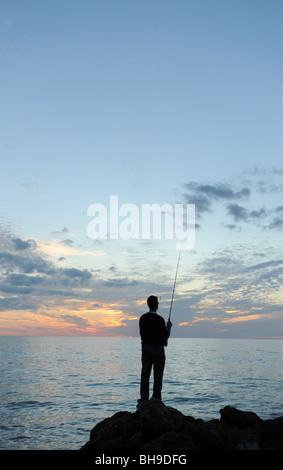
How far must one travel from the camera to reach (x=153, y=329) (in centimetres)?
796

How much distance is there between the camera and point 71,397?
797 inches

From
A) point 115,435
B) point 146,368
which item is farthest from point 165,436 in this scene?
point 146,368

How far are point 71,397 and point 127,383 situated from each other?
726 centimetres

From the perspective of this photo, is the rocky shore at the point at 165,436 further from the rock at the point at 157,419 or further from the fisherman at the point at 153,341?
the fisherman at the point at 153,341

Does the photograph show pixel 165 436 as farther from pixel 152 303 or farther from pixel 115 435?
pixel 152 303

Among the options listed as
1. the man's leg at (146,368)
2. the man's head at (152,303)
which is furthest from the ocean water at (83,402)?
the man's head at (152,303)

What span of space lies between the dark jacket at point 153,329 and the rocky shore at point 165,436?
1205 millimetres

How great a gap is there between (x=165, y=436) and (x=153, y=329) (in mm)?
2131

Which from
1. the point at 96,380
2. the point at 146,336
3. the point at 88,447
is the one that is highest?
the point at 146,336

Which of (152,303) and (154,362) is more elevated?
(152,303)
